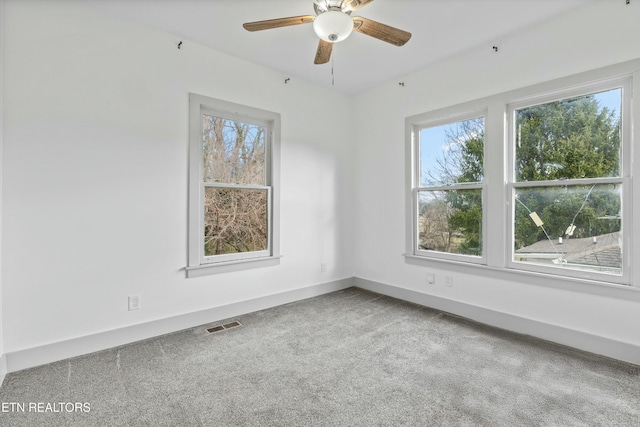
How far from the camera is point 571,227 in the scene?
2623mm

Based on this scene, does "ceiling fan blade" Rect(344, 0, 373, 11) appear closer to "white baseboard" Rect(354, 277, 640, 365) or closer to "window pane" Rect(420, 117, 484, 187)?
"window pane" Rect(420, 117, 484, 187)

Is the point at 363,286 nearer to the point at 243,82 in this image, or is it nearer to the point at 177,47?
the point at 243,82

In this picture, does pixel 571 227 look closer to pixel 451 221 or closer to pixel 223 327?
pixel 451 221

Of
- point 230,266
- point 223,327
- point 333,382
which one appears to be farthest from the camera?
point 230,266

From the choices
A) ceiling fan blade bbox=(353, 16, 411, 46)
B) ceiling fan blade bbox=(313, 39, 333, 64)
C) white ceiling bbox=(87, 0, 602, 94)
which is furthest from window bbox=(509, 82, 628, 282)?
ceiling fan blade bbox=(313, 39, 333, 64)

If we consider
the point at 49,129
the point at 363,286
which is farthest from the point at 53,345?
the point at 363,286

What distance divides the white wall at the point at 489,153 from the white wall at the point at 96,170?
163cm

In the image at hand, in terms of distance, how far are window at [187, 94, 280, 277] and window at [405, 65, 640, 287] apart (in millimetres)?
1647

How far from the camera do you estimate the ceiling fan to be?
75.9 inches

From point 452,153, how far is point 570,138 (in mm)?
1040

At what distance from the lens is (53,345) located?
7.56 ft

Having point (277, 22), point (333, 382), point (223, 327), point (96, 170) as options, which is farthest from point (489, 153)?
point (96, 170)

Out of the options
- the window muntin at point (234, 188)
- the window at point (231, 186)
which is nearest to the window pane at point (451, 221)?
the window at point (231, 186)

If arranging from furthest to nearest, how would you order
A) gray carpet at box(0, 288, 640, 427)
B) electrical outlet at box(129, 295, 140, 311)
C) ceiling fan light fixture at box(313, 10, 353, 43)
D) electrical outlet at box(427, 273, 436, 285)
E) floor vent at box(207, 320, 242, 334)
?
electrical outlet at box(427, 273, 436, 285) → floor vent at box(207, 320, 242, 334) → electrical outlet at box(129, 295, 140, 311) → ceiling fan light fixture at box(313, 10, 353, 43) → gray carpet at box(0, 288, 640, 427)
